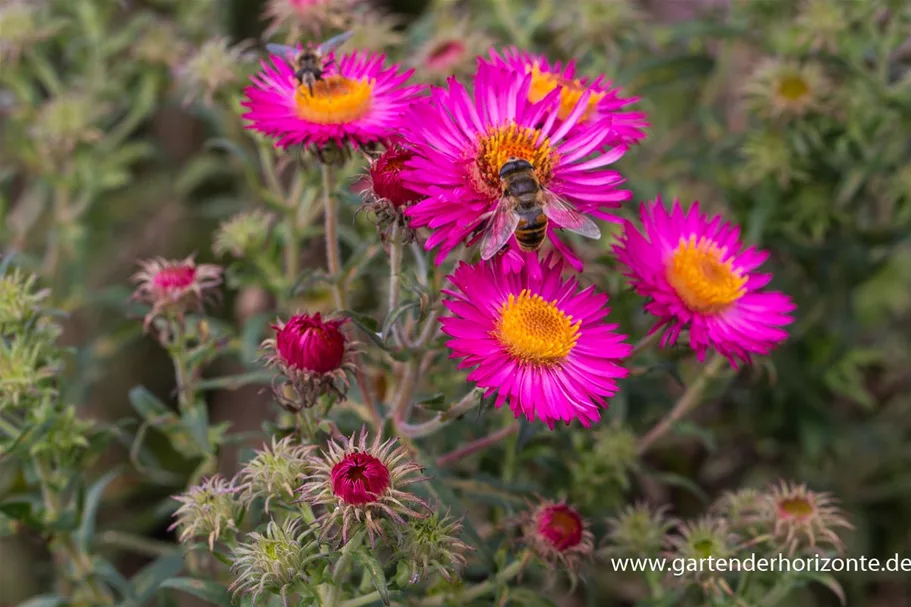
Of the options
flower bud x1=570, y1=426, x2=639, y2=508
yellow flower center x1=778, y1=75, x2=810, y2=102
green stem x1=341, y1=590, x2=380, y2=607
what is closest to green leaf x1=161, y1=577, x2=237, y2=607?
green stem x1=341, y1=590, x2=380, y2=607

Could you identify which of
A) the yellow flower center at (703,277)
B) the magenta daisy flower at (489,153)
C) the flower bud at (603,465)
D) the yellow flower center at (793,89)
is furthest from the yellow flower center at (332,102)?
the yellow flower center at (793,89)

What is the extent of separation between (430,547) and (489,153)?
570mm

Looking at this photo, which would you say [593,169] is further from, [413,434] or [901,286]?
[901,286]

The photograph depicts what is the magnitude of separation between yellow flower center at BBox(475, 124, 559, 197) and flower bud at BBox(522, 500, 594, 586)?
0.53m

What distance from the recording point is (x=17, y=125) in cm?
269

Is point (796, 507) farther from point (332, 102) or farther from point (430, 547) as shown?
point (332, 102)

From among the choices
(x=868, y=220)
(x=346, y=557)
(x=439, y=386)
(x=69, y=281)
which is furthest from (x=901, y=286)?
(x=69, y=281)

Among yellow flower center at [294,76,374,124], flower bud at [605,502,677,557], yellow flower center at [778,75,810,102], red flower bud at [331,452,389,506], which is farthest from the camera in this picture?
yellow flower center at [778,75,810,102]

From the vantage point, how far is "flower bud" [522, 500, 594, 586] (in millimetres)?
1437

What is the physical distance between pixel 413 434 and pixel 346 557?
0.31 m

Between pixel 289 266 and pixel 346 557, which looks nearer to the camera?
pixel 346 557

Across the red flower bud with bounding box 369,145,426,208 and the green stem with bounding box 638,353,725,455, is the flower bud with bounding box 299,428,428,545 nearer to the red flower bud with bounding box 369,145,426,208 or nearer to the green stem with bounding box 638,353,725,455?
the red flower bud with bounding box 369,145,426,208

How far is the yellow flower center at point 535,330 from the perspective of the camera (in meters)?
1.30

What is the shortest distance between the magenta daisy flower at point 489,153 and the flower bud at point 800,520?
2.06ft
